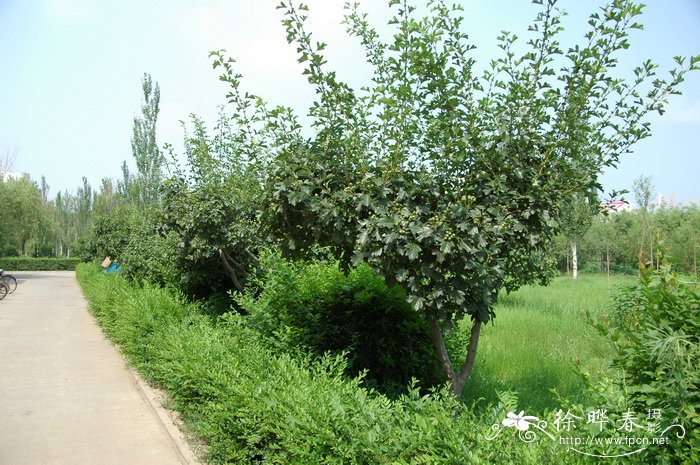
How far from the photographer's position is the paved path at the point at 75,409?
479cm

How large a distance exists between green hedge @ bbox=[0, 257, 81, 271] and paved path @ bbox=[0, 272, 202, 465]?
126 ft

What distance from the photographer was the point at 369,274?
5953mm

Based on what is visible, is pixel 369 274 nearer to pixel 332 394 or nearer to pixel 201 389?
pixel 201 389

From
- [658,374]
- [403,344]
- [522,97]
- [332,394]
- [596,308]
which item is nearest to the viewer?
[658,374]

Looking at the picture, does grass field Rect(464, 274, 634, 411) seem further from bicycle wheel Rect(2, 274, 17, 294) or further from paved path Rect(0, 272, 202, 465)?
bicycle wheel Rect(2, 274, 17, 294)

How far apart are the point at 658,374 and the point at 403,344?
3.30 m

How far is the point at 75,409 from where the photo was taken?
243 inches

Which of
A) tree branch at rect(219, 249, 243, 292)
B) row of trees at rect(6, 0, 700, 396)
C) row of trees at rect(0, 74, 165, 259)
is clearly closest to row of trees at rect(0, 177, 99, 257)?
row of trees at rect(0, 74, 165, 259)

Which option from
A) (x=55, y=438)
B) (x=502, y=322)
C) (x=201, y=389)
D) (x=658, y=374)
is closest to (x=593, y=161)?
(x=658, y=374)

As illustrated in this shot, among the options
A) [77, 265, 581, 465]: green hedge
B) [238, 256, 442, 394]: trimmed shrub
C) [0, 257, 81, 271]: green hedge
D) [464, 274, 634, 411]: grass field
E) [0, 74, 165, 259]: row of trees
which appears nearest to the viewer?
[77, 265, 581, 465]: green hedge

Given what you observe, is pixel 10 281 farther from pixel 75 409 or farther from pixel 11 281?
pixel 75 409

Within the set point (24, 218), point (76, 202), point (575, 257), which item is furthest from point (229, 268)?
point (76, 202)

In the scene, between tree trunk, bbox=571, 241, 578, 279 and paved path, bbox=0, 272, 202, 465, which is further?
tree trunk, bbox=571, 241, 578, 279

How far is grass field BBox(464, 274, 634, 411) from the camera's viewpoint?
5.83 m
